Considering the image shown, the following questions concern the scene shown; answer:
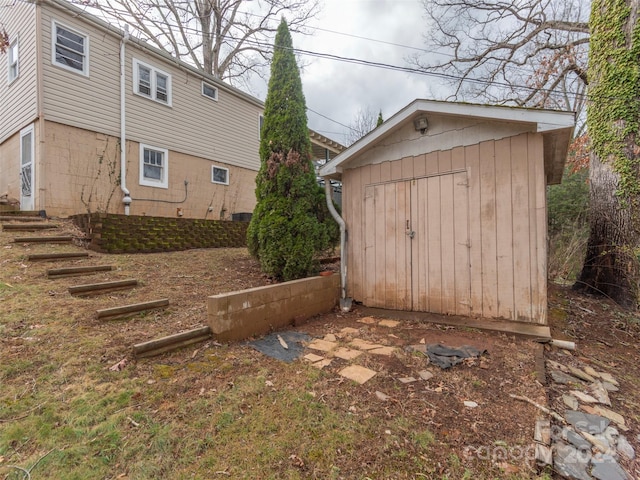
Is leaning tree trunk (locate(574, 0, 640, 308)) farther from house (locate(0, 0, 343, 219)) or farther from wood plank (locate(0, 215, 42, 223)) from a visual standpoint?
wood plank (locate(0, 215, 42, 223))

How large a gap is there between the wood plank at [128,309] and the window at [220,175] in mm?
7645

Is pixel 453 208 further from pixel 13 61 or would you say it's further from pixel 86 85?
pixel 13 61

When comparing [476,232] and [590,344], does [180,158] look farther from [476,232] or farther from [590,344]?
[590,344]

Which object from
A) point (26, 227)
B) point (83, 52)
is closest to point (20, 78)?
point (83, 52)

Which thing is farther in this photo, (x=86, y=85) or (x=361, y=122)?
(x=361, y=122)

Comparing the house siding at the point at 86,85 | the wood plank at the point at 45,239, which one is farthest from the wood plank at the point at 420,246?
the house siding at the point at 86,85

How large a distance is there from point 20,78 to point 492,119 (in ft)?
33.3

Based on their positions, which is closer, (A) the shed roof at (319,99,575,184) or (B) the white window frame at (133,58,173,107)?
(A) the shed roof at (319,99,575,184)

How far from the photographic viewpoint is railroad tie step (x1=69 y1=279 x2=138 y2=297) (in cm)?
372

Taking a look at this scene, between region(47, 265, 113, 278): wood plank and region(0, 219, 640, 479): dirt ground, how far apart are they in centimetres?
13

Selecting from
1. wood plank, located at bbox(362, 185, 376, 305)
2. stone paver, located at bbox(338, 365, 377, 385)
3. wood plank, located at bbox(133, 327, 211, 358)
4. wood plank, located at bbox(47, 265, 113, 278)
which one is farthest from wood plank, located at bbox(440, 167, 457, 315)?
wood plank, located at bbox(47, 265, 113, 278)

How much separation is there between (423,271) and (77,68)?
30.0 ft

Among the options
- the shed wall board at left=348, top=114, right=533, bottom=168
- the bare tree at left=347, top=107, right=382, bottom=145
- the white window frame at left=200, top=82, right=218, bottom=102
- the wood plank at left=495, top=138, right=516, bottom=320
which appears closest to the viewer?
the wood plank at left=495, top=138, right=516, bottom=320

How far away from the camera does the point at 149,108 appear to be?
8906 mm
